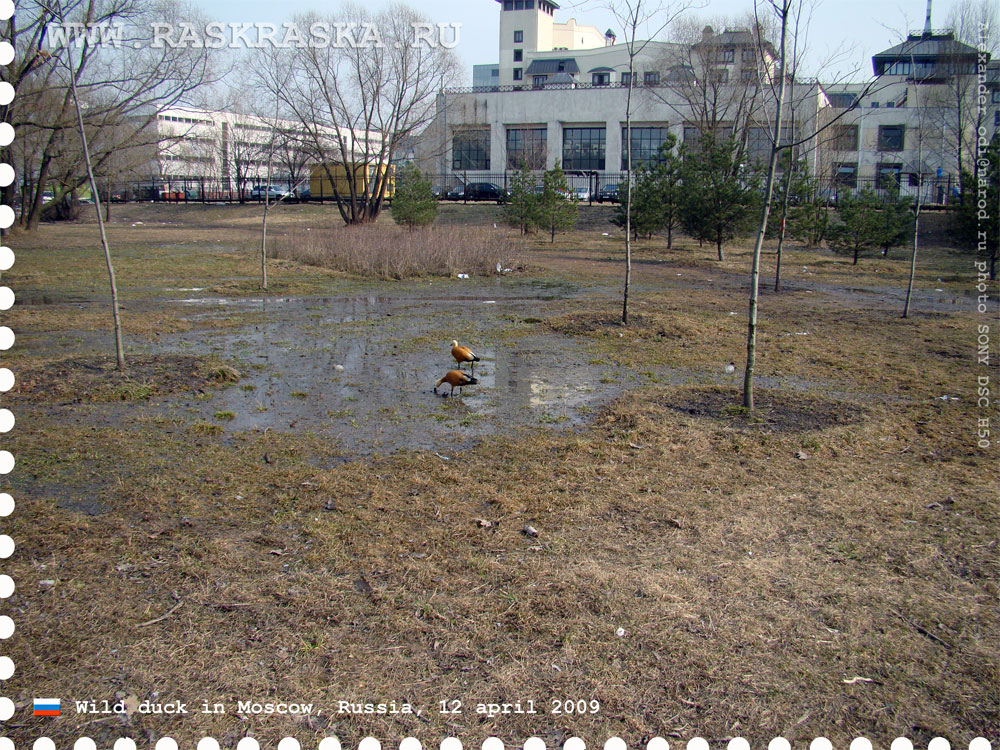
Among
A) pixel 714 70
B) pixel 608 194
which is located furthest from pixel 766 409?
pixel 608 194

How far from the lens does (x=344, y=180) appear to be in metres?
48.8

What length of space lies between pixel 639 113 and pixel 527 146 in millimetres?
9510

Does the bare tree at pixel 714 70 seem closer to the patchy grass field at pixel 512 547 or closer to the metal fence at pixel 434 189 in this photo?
the metal fence at pixel 434 189

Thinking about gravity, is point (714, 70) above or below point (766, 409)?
above

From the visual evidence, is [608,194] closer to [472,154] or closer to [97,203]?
[472,154]

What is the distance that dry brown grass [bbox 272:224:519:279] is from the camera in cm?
1977

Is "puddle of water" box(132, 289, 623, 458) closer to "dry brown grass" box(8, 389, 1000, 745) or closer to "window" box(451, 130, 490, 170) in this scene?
"dry brown grass" box(8, 389, 1000, 745)

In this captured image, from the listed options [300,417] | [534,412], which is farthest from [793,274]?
[300,417]

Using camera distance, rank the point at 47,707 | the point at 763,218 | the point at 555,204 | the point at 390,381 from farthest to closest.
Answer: the point at 555,204 → the point at 390,381 → the point at 763,218 → the point at 47,707

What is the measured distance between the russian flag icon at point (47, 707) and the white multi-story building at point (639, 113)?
36.3 metres

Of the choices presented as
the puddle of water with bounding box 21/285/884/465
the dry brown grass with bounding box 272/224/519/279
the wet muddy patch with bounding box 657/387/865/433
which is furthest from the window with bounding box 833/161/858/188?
the wet muddy patch with bounding box 657/387/865/433

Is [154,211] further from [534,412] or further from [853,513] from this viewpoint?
[853,513]

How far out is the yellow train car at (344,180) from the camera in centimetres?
4167

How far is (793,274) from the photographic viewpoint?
2195cm
